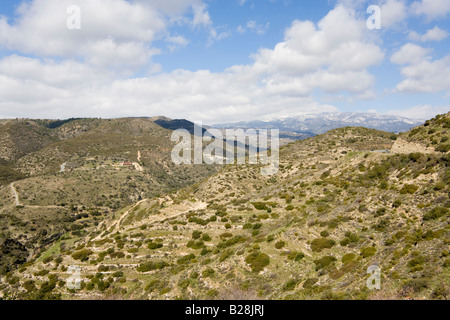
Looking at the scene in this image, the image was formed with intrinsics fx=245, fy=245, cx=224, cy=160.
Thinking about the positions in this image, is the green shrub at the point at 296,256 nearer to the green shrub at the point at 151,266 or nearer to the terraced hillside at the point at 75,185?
the green shrub at the point at 151,266

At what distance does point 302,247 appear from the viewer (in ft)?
72.5

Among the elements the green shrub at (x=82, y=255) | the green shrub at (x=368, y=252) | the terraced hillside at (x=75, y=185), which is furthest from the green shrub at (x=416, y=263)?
the terraced hillside at (x=75, y=185)

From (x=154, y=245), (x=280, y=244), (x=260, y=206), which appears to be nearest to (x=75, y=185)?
(x=154, y=245)

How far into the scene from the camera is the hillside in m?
15.4

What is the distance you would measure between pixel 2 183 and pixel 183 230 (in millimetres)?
163218

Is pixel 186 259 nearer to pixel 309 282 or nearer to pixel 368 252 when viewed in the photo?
pixel 309 282

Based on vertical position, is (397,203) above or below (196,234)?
above

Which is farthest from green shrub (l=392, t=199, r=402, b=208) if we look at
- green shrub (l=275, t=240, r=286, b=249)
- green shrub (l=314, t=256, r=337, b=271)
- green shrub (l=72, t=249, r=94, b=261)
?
green shrub (l=72, t=249, r=94, b=261)

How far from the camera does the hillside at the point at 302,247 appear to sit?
15418mm

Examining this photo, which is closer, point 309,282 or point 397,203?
point 309,282

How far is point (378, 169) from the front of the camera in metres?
32.2

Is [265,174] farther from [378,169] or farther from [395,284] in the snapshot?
[395,284]

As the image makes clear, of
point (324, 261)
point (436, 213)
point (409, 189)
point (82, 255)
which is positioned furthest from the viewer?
point (82, 255)

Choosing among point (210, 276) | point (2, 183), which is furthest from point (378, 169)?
point (2, 183)
